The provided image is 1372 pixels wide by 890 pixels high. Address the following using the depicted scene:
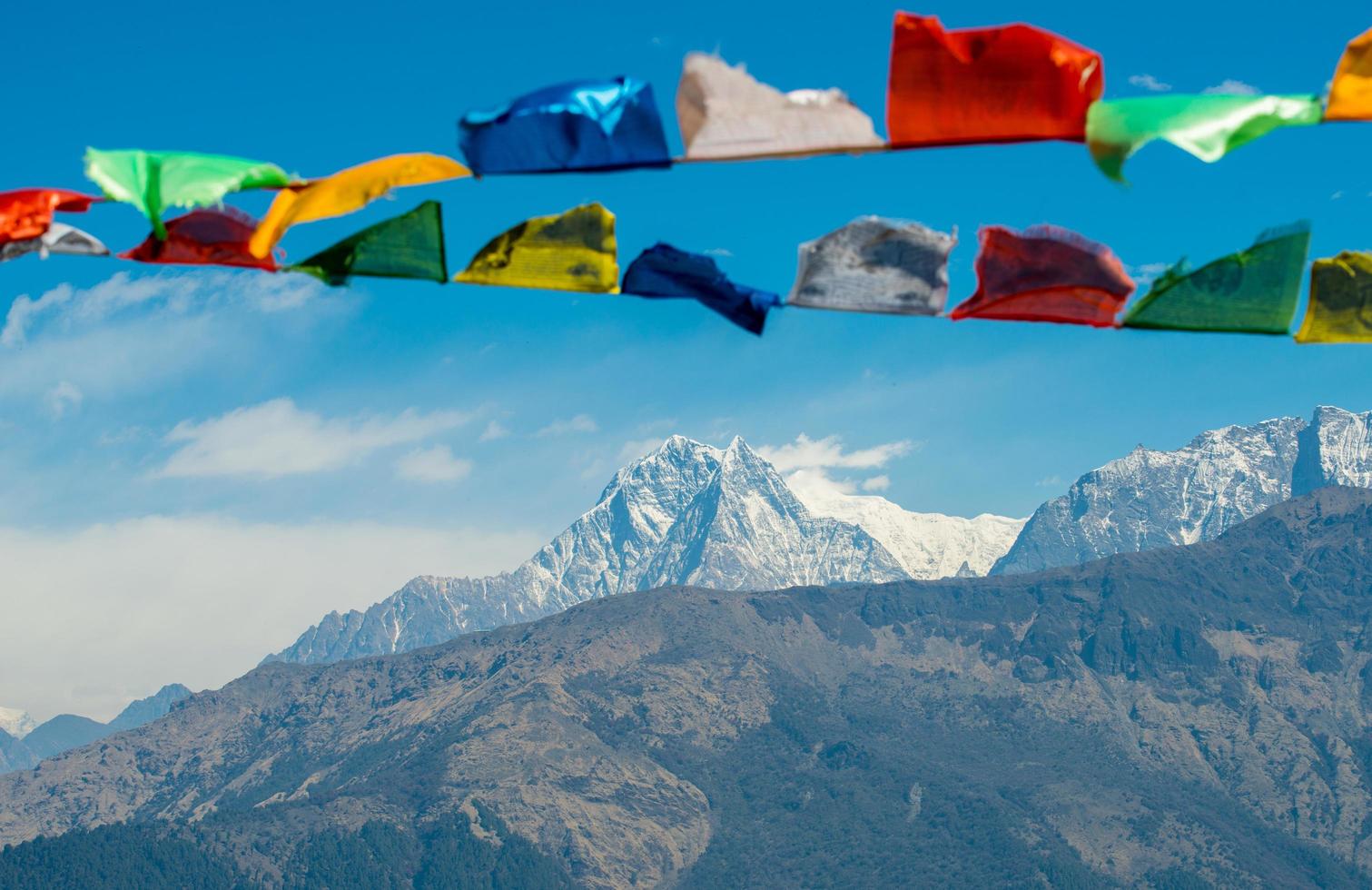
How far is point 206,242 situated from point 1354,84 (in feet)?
40.0

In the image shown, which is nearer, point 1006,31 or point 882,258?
point 1006,31

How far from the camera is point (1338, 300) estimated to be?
1845cm

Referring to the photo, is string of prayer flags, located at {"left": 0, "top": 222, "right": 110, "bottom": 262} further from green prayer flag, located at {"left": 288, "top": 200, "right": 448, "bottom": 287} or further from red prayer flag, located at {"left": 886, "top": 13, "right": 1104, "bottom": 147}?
red prayer flag, located at {"left": 886, "top": 13, "right": 1104, "bottom": 147}

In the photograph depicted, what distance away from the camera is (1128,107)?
16.3 metres

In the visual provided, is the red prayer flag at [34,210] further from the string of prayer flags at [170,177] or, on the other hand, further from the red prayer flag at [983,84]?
the red prayer flag at [983,84]

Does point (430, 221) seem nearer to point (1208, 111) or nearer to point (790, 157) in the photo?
point (790, 157)

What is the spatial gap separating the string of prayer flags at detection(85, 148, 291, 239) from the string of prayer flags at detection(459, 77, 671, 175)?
251cm

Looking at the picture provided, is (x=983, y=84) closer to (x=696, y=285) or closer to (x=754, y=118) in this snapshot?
(x=754, y=118)

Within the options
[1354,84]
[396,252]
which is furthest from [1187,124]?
[396,252]

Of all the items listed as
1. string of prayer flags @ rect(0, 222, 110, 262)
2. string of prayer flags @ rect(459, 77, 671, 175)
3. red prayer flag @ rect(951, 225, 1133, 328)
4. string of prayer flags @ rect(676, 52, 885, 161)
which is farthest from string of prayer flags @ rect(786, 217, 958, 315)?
string of prayer flags @ rect(0, 222, 110, 262)

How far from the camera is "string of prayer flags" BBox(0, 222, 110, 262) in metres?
19.5

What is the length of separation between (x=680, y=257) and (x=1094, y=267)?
441cm

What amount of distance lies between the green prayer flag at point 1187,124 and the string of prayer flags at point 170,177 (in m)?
8.53

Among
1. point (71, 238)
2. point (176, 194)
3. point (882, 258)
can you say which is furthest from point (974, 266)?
point (71, 238)
